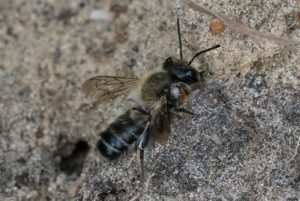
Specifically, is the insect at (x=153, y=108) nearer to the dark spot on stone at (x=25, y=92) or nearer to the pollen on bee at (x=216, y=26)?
the pollen on bee at (x=216, y=26)

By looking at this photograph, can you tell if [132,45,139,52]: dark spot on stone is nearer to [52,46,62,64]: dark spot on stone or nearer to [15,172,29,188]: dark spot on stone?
[52,46,62,64]: dark spot on stone

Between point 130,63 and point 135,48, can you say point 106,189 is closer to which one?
point 130,63

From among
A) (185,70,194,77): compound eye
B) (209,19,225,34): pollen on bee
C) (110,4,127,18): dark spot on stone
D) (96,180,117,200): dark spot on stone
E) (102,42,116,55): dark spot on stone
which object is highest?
(209,19,225,34): pollen on bee

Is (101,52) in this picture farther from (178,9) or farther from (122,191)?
(122,191)

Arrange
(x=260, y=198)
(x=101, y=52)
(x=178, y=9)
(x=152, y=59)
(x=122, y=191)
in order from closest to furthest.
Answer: (x=260, y=198) → (x=122, y=191) → (x=178, y=9) → (x=152, y=59) → (x=101, y=52)

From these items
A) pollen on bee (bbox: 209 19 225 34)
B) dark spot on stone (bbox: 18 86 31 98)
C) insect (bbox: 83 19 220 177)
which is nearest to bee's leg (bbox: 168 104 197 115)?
insect (bbox: 83 19 220 177)

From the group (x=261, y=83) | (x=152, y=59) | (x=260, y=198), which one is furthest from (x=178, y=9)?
(x=260, y=198)

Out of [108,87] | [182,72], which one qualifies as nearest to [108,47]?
[108,87]
